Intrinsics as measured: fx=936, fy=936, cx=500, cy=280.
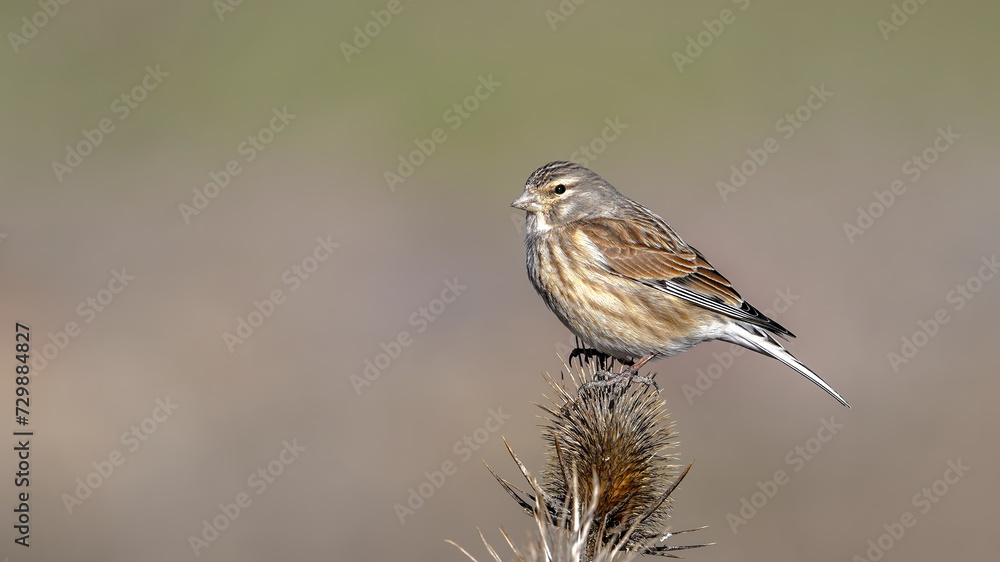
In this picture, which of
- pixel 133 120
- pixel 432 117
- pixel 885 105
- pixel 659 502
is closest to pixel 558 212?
pixel 659 502

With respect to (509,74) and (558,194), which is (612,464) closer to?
(558,194)

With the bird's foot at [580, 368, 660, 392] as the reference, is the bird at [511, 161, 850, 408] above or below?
above

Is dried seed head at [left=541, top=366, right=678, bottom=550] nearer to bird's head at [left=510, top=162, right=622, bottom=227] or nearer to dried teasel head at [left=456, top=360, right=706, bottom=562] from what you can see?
dried teasel head at [left=456, top=360, right=706, bottom=562]

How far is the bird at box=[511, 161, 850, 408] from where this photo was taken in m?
6.09

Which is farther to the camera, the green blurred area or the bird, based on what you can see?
the green blurred area

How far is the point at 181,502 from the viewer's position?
1006cm

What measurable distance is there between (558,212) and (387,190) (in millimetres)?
10067

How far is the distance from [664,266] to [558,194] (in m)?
0.89

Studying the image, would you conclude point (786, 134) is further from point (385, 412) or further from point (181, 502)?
Answer: point (181, 502)

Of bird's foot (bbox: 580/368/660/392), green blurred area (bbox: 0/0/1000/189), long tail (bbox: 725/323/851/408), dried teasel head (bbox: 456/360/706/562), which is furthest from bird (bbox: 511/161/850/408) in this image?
green blurred area (bbox: 0/0/1000/189)

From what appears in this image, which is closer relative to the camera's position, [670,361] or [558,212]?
[558,212]

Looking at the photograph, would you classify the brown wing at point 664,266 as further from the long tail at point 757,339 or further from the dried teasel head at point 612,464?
the dried teasel head at point 612,464

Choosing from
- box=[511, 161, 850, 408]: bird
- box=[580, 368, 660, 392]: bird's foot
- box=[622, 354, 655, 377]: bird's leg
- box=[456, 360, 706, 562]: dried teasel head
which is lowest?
box=[456, 360, 706, 562]: dried teasel head

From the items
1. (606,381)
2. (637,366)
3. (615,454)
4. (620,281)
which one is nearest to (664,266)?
(620,281)
